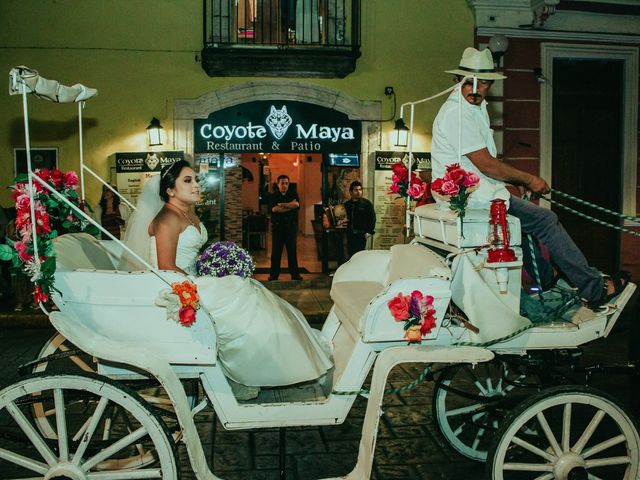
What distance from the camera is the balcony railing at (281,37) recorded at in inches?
484

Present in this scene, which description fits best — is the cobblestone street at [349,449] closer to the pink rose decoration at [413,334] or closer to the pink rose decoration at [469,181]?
the pink rose decoration at [413,334]

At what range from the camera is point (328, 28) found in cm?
1285

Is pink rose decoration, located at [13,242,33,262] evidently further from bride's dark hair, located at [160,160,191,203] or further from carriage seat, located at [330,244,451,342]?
carriage seat, located at [330,244,451,342]

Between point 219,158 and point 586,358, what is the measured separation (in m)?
8.09

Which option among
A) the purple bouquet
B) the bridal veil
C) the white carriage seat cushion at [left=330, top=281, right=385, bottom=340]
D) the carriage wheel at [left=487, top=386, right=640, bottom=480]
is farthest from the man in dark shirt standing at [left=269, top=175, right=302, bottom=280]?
the carriage wheel at [left=487, top=386, right=640, bottom=480]

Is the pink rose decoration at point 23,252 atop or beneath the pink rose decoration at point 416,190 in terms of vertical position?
beneath

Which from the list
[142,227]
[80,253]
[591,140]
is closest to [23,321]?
[142,227]

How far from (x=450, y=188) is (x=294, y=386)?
1.54 metres

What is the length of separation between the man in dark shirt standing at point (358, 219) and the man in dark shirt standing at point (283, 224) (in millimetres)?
1023

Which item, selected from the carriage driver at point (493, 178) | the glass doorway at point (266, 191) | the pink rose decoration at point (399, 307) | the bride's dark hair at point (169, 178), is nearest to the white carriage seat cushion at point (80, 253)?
the bride's dark hair at point (169, 178)

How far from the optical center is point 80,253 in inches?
163

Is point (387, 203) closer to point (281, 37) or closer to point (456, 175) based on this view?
point (281, 37)

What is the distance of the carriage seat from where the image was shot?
3590mm

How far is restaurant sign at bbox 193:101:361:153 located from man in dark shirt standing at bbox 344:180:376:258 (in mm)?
1097
